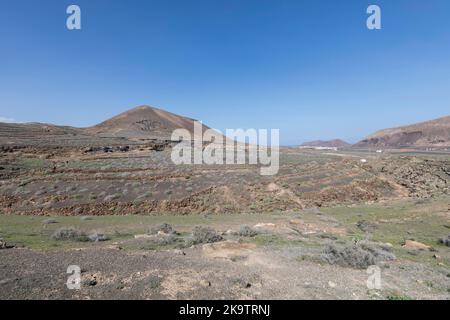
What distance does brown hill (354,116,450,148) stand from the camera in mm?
105125

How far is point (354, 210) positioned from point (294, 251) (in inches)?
630

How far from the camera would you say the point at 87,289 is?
6926 mm

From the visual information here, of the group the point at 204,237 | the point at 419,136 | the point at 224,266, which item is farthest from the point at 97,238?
the point at 419,136

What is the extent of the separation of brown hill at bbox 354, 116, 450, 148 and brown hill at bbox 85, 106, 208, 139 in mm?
85349

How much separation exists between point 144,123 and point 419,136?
106894 mm

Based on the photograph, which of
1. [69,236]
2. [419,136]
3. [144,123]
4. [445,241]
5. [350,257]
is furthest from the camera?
[419,136]

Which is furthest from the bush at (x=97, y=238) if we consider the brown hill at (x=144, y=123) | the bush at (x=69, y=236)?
the brown hill at (x=144, y=123)

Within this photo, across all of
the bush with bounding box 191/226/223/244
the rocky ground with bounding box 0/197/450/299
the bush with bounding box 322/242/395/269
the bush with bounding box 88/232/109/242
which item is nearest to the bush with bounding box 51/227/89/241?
the rocky ground with bounding box 0/197/450/299

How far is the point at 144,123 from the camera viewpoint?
98.4 metres

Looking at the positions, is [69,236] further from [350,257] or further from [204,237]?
[350,257]

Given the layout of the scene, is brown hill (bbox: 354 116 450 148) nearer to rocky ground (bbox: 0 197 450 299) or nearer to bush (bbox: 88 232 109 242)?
rocky ground (bbox: 0 197 450 299)

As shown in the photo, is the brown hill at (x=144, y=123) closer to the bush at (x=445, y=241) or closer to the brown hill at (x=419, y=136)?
the bush at (x=445, y=241)

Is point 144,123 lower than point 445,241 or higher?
higher
